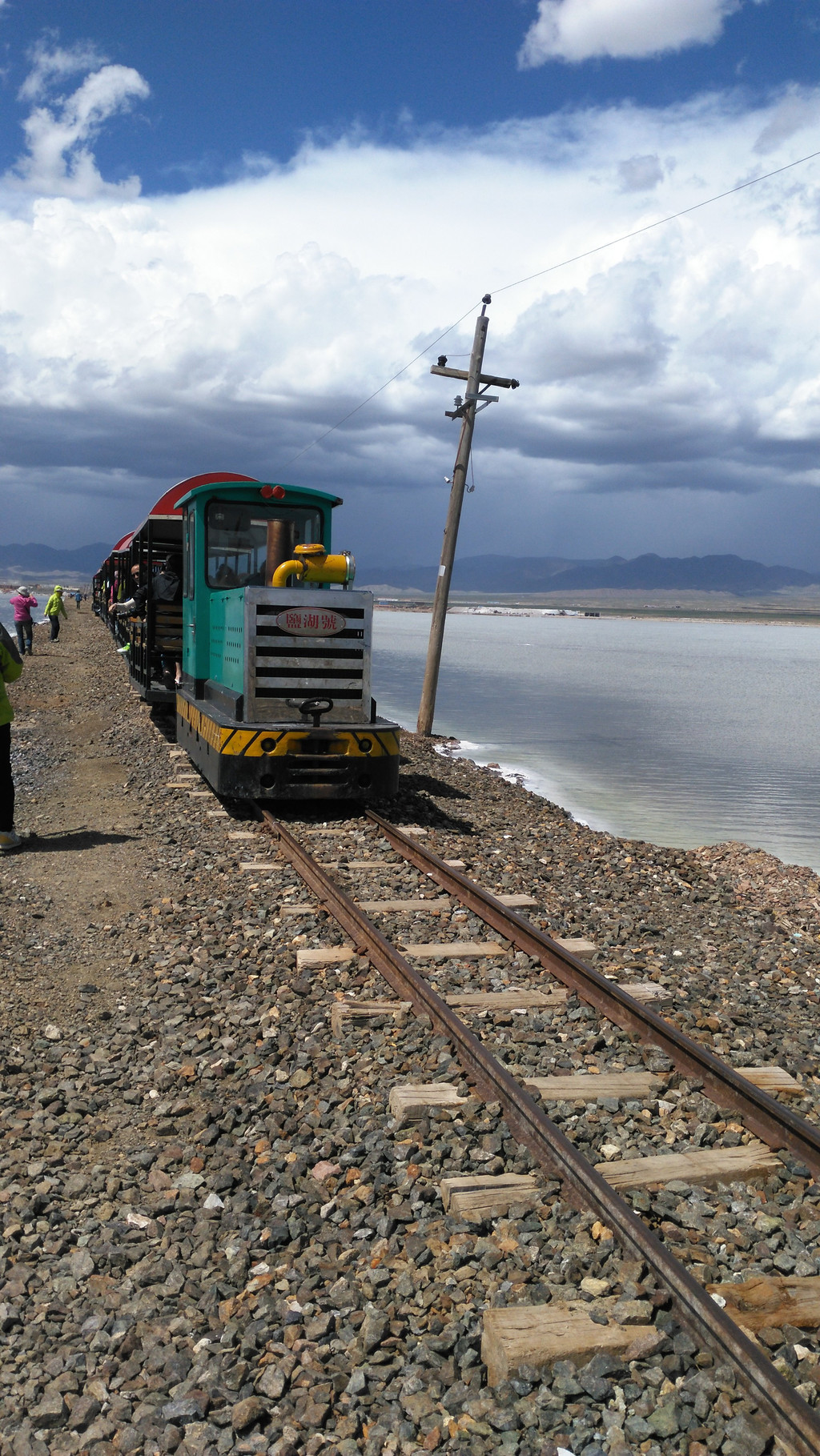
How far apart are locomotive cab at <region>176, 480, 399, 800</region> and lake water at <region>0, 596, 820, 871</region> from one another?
3938mm

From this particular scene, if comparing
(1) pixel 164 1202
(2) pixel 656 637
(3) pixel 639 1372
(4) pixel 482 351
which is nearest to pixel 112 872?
(1) pixel 164 1202

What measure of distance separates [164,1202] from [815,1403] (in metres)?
2.22

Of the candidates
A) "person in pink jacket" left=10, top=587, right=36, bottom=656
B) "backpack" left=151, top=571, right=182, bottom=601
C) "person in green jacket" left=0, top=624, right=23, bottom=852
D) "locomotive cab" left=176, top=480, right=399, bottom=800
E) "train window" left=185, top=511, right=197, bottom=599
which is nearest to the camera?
"person in green jacket" left=0, top=624, right=23, bottom=852

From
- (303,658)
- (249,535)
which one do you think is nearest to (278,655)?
(303,658)

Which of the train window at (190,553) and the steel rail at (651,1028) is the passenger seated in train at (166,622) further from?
the steel rail at (651,1028)

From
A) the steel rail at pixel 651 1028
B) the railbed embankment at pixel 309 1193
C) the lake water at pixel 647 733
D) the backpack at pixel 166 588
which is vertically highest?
the backpack at pixel 166 588

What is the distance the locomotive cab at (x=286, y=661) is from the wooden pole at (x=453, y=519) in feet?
15.9

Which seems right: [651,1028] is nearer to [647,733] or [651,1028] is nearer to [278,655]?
[278,655]

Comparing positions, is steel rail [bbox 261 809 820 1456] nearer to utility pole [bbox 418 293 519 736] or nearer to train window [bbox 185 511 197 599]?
train window [bbox 185 511 197 599]

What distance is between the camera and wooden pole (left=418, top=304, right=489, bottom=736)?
1574 cm

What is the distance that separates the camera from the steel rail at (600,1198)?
252 centimetres

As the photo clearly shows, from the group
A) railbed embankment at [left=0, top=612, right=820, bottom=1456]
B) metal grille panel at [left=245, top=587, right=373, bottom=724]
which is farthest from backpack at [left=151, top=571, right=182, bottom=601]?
railbed embankment at [left=0, top=612, right=820, bottom=1456]

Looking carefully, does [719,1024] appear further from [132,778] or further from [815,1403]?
[132,778]

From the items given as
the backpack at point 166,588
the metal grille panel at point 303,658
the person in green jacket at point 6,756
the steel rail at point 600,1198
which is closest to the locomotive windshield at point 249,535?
the metal grille panel at point 303,658
